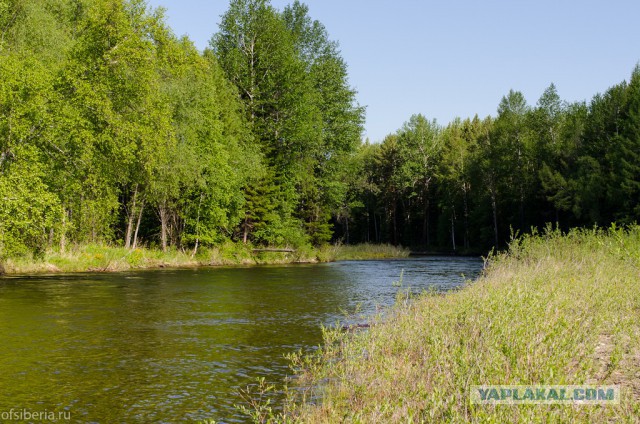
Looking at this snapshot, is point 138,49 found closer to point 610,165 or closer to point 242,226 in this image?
point 242,226

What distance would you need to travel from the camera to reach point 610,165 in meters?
58.0

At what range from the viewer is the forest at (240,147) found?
32.8 meters

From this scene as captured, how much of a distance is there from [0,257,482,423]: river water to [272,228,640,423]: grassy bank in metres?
1.63

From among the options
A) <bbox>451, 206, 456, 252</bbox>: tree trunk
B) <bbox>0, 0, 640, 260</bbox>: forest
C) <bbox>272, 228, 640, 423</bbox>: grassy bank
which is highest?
<bbox>0, 0, 640, 260</bbox>: forest

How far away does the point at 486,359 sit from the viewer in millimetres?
7680

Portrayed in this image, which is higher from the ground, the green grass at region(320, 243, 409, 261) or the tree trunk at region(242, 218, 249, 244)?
the tree trunk at region(242, 218, 249, 244)

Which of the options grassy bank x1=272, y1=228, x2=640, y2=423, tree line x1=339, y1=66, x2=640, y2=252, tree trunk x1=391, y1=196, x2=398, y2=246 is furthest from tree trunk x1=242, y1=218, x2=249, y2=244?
tree trunk x1=391, y1=196, x2=398, y2=246

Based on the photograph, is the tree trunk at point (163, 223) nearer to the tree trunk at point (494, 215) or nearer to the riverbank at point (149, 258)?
the riverbank at point (149, 258)

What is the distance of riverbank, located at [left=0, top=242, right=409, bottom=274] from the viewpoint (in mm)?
32688

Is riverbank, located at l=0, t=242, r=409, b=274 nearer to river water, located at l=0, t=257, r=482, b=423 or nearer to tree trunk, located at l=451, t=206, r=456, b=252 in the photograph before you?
river water, located at l=0, t=257, r=482, b=423

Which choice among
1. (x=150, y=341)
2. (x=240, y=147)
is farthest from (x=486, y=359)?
(x=240, y=147)
